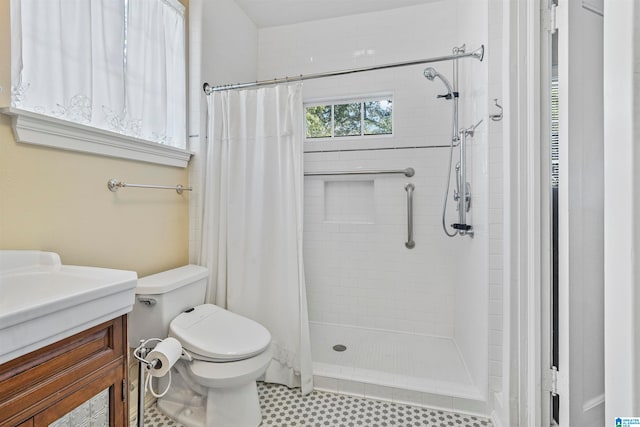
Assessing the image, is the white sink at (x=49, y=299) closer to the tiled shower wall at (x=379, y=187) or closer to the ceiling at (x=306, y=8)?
the tiled shower wall at (x=379, y=187)

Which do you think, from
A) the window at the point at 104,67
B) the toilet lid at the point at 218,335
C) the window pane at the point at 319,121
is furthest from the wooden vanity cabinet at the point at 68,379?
the window pane at the point at 319,121

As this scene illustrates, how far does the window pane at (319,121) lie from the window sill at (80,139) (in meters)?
1.25

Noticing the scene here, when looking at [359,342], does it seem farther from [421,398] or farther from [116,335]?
[116,335]

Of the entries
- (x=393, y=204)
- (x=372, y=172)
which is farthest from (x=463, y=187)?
(x=372, y=172)

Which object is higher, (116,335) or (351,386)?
(116,335)

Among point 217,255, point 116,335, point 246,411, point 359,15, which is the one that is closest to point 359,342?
point 246,411

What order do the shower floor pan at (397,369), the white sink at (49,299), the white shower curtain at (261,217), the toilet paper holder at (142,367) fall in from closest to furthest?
1. the white sink at (49,299)
2. the toilet paper holder at (142,367)
3. the shower floor pan at (397,369)
4. the white shower curtain at (261,217)

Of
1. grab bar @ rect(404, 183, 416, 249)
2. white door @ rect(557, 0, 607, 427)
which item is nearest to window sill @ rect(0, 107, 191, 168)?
grab bar @ rect(404, 183, 416, 249)

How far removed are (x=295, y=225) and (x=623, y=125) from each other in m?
1.43

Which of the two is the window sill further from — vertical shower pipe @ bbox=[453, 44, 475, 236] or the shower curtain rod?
vertical shower pipe @ bbox=[453, 44, 475, 236]

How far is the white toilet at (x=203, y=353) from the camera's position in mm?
1318

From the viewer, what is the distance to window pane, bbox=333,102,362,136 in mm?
2564

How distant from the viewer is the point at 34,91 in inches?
45.0

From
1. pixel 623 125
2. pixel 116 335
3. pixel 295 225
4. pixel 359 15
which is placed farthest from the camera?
A: pixel 359 15
